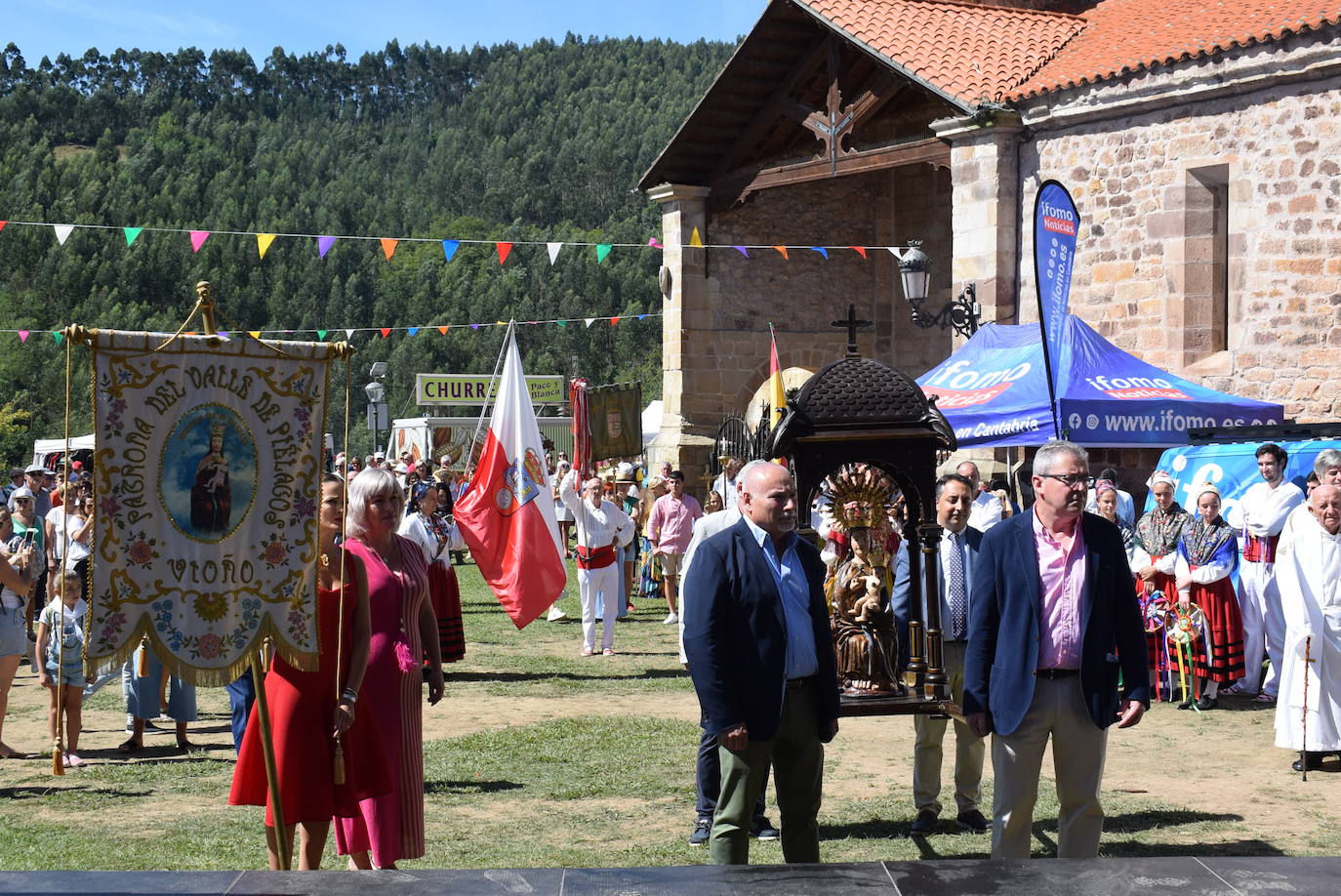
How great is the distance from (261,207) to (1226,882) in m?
93.8

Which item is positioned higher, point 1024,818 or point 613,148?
point 613,148

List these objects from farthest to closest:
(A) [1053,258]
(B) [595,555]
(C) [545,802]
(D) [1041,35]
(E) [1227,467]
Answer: (D) [1041,35], (B) [595,555], (E) [1227,467], (A) [1053,258], (C) [545,802]

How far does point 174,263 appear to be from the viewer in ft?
275

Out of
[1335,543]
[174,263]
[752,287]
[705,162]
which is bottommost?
[1335,543]

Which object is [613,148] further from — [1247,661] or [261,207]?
[1247,661]

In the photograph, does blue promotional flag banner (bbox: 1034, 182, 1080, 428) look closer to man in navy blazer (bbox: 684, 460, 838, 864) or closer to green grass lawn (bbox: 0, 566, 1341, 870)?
green grass lawn (bbox: 0, 566, 1341, 870)

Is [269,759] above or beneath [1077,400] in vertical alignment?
beneath

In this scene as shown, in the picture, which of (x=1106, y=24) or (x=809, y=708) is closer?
(x=809, y=708)

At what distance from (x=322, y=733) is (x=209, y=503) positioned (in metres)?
0.91

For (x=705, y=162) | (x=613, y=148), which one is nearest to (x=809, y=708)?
(x=705, y=162)

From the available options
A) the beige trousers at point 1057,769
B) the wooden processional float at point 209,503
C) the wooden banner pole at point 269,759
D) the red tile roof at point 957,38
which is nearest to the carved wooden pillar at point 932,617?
the beige trousers at point 1057,769

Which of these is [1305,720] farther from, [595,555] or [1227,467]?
[595,555]

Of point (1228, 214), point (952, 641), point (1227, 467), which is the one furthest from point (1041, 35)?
point (952, 641)

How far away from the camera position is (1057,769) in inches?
212
